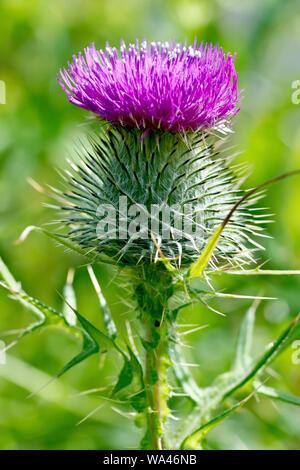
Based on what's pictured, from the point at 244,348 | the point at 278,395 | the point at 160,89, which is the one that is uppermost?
the point at 160,89

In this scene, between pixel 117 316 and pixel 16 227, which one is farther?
pixel 117 316

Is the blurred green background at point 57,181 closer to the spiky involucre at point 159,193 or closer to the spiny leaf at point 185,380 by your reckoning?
the spiny leaf at point 185,380

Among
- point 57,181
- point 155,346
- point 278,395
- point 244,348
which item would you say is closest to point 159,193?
point 155,346

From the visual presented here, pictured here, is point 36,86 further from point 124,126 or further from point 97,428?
point 97,428

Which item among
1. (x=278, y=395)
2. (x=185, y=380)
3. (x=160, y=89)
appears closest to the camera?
(x=160, y=89)

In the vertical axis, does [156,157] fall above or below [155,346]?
above

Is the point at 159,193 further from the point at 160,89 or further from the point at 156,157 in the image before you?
the point at 160,89
